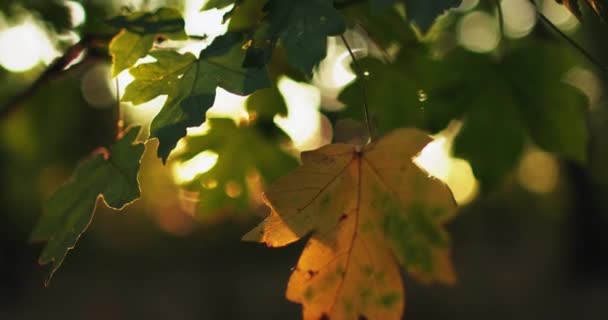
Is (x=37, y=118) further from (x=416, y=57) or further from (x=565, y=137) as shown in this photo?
(x=565, y=137)

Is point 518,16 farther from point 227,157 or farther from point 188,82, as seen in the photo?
point 188,82

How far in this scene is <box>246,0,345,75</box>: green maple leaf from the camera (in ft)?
3.08

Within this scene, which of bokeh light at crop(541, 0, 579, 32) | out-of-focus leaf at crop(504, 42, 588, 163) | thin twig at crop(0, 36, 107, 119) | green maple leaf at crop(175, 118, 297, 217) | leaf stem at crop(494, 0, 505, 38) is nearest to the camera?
bokeh light at crop(541, 0, 579, 32)

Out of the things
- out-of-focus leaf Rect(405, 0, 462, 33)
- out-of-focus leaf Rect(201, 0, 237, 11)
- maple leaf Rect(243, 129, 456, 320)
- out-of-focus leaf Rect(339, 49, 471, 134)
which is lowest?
out-of-focus leaf Rect(339, 49, 471, 134)

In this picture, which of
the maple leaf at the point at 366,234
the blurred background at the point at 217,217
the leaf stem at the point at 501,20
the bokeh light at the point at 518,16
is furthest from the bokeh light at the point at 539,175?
the maple leaf at the point at 366,234

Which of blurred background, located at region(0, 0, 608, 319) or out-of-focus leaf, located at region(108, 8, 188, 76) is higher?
out-of-focus leaf, located at region(108, 8, 188, 76)

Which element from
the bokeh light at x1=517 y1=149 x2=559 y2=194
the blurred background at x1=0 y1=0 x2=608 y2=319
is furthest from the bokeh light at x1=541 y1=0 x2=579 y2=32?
the bokeh light at x1=517 y1=149 x2=559 y2=194

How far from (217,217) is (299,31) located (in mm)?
1081

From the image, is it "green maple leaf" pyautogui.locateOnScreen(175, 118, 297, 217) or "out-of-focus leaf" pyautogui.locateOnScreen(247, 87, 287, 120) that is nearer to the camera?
"out-of-focus leaf" pyautogui.locateOnScreen(247, 87, 287, 120)

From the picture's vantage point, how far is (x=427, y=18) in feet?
2.75

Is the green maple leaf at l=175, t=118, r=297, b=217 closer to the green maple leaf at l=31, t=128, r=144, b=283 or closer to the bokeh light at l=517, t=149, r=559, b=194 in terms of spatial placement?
the green maple leaf at l=31, t=128, r=144, b=283

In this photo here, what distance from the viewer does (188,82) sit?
1014mm

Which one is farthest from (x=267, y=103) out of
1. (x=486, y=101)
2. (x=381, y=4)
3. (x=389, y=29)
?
(x=381, y=4)

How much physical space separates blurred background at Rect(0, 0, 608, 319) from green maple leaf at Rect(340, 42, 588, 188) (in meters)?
0.04
